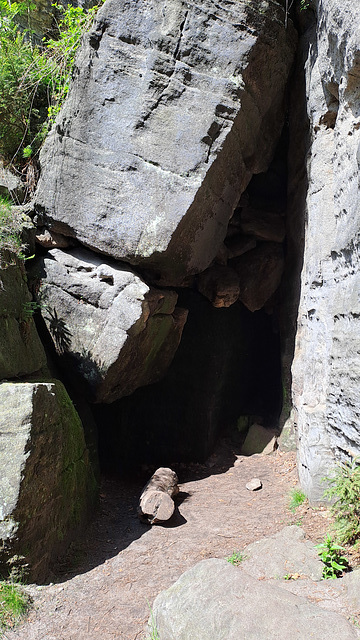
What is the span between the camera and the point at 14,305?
4.77 meters

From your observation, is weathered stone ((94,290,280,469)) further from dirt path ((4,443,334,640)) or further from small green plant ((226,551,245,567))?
small green plant ((226,551,245,567))

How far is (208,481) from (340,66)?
16.5 ft

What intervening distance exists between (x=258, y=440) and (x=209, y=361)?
1418mm

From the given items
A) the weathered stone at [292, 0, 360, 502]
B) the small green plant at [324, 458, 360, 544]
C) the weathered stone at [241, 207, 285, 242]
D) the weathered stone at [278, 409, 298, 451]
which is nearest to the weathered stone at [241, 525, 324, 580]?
the small green plant at [324, 458, 360, 544]

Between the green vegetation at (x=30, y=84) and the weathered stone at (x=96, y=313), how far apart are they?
5.68ft

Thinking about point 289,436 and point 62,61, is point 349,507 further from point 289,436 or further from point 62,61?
point 62,61

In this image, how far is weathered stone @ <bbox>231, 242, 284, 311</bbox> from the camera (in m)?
7.29

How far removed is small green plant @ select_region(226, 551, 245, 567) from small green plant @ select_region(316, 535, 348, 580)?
2.39ft

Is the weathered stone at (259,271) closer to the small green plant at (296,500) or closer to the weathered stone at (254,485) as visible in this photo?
the weathered stone at (254,485)

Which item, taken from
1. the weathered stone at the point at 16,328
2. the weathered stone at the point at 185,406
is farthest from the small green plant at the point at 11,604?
the weathered stone at the point at 185,406

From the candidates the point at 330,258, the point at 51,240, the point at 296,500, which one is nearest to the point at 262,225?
the point at 330,258

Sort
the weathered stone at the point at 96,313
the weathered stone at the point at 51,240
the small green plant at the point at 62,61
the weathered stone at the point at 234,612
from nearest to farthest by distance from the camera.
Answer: the weathered stone at the point at 234,612 < the weathered stone at the point at 96,313 < the weathered stone at the point at 51,240 < the small green plant at the point at 62,61

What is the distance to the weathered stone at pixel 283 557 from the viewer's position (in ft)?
12.0

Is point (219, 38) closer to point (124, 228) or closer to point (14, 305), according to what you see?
point (124, 228)
